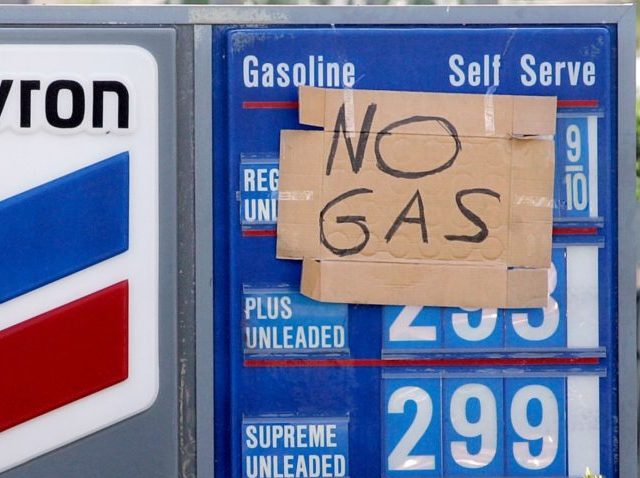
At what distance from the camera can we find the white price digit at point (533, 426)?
2664 millimetres

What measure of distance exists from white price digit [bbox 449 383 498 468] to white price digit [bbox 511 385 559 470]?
0.21 ft

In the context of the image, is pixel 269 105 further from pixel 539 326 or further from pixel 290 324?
pixel 539 326

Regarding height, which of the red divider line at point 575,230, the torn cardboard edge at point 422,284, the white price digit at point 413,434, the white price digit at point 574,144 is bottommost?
the white price digit at point 413,434

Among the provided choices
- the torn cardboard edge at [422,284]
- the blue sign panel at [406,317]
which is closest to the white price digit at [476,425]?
the blue sign panel at [406,317]

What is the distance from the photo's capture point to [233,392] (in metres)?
2.64

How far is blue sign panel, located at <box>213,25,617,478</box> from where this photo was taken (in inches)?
104

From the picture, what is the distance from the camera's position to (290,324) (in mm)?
2639

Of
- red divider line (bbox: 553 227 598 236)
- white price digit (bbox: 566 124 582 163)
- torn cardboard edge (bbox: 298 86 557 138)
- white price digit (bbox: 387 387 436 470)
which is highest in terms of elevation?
torn cardboard edge (bbox: 298 86 557 138)

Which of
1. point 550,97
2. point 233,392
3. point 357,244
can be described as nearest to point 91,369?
point 233,392

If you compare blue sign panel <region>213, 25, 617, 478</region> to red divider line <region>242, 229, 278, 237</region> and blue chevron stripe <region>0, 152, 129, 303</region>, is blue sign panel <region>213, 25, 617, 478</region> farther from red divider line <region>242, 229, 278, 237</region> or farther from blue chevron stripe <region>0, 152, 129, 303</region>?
blue chevron stripe <region>0, 152, 129, 303</region>

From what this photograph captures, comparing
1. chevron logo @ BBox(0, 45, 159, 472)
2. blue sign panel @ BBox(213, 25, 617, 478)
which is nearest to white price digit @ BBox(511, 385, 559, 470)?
blue sign panel @ BBox(213, 25, 617, 478)

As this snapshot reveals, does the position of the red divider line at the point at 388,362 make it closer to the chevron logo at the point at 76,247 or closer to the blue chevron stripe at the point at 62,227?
the chevron logo at the point at 76,247

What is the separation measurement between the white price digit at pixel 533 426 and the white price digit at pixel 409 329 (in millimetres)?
316

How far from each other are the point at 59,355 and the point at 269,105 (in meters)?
0.93
